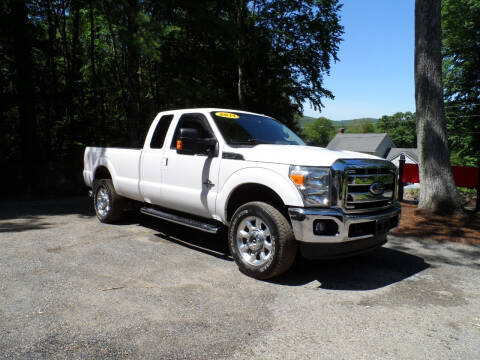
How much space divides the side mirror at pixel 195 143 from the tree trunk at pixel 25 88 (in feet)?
28.9

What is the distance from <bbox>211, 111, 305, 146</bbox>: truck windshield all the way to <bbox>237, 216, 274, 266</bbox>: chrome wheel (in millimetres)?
1194

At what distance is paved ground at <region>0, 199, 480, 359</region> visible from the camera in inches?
110

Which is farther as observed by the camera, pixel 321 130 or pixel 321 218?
pixel 321 130

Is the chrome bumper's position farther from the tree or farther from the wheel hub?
the tree

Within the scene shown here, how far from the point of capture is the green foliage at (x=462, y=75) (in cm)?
2867

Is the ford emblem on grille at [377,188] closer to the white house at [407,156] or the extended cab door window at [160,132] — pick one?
the extended cab door window at [160,132]

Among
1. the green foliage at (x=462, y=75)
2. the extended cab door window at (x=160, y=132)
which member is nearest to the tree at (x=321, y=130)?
the green foliage at (x=462, y=75)

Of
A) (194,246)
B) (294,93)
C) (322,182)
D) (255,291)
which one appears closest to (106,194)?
(194,246)

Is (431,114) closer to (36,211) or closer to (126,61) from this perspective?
(36,211)

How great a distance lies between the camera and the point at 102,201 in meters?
7.20

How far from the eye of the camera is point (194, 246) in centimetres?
568

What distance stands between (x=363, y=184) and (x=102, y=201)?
517 centimetres

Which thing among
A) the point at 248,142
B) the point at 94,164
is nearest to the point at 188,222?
the point at 248,142

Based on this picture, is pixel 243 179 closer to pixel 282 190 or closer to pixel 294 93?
pixel 282 190
